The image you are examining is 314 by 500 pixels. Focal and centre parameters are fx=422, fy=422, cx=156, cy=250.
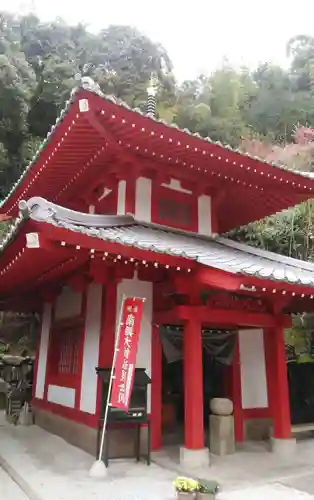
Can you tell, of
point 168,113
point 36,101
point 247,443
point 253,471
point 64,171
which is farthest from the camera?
point 168,113

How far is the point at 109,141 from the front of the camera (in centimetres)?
660

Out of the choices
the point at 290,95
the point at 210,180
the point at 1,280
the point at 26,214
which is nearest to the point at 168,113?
the point at 290,95

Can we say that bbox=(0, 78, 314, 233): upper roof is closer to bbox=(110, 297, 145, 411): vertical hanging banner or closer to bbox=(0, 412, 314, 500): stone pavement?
bbox=(110, 297, 145, 411): vertical hanging banner

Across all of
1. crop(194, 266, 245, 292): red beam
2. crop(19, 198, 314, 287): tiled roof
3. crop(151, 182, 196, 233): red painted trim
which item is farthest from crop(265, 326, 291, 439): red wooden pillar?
crop(151, 182, 196, 233): red painted trim

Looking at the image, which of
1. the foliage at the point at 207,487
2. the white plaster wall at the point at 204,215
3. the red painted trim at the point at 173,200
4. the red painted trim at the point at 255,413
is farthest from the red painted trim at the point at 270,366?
the foliage at the point at 207,487

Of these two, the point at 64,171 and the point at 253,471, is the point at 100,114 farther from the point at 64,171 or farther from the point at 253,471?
the point at 253,471

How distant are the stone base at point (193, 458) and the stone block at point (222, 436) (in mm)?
665

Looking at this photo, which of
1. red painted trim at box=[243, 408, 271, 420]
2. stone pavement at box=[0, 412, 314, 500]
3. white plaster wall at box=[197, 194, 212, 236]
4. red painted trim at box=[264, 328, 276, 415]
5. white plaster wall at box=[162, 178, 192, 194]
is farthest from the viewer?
white plaster wall at box=[197, 194, 212, 236]

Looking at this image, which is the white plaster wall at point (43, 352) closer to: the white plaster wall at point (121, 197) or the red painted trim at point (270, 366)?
the white plaster wall at point (121, 197)

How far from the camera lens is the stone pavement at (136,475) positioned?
4.79 meters

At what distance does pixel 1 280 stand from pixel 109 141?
3.17 meters

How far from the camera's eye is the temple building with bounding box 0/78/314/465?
18.1 ft

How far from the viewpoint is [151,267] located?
6469mm

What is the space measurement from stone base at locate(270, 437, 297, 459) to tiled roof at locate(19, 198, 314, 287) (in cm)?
267
